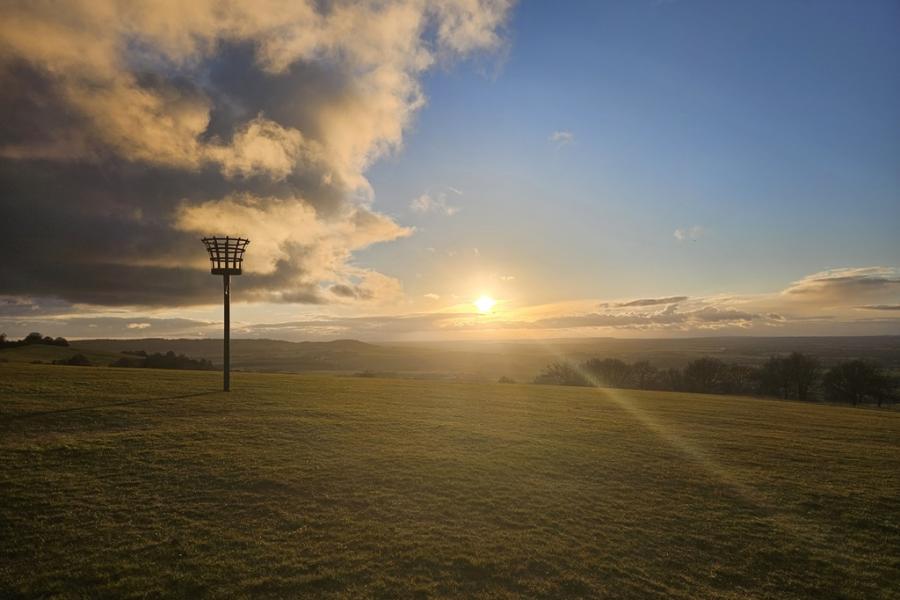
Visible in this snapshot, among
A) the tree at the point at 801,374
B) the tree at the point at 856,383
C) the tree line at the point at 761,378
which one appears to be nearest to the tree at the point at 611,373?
the tree line at the point at 761,378

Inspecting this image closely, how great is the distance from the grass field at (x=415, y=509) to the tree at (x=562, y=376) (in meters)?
72.0

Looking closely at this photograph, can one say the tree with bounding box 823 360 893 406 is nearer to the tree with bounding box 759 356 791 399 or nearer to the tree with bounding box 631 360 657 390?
the tree with bounding box 759 356 791 399

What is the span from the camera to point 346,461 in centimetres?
1541

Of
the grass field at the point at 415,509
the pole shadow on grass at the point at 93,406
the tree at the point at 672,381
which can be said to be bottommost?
the tree at the point at 672,381

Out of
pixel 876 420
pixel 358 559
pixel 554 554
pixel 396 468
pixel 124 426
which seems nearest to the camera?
pixel 358 559

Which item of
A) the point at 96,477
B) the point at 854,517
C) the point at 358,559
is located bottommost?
the point at 854,517

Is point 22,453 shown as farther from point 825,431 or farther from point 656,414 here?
point 825,431

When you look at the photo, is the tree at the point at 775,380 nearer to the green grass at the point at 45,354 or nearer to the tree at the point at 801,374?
the tree at the point at 801,374

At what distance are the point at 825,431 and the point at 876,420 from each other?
12871 millimetres

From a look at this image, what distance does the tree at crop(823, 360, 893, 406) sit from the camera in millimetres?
69875

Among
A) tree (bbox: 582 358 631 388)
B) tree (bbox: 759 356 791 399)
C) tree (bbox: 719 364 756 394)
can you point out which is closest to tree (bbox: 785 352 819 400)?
tree (bbox: 759 356 791 399)

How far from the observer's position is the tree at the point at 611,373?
95.6 meters

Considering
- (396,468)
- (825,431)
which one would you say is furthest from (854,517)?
(825,431)

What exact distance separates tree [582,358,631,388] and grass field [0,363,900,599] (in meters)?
75.6
